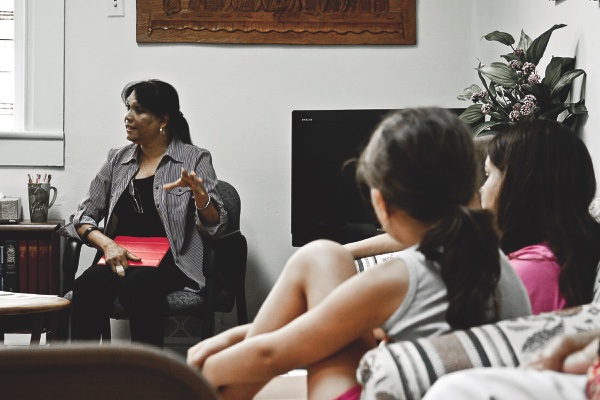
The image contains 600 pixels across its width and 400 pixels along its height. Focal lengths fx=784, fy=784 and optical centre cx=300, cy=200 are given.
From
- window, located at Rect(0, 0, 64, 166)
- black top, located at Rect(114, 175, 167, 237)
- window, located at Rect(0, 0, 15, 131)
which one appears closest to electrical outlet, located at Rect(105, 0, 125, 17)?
window, located at Rect(0, 0, 64, 166)

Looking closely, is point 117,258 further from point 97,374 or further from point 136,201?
point 97,374

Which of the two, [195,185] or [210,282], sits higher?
[195,185]

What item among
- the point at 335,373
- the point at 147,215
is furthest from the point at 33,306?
the point at 335,373

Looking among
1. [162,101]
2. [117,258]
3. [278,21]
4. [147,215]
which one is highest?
[278,21]

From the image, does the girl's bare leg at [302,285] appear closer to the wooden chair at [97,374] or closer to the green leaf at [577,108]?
the wooden chair at [97,374]

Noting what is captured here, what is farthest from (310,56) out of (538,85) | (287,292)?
(287,292)

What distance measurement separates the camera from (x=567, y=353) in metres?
0.96

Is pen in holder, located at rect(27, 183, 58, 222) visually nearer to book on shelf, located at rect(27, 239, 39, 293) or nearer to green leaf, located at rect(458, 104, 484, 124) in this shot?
book on shelf, located at rect(27, 239, 39, 293)

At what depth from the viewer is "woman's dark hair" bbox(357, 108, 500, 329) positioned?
121cm

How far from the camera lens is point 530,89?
2.68m

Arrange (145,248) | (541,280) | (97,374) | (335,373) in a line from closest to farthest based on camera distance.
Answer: (97,374) < (335,373) < (541,280) < (145,248)

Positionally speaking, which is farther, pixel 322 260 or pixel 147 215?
pixel 147 215

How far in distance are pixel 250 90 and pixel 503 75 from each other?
158 cm

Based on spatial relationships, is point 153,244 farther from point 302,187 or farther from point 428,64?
point 428,64
